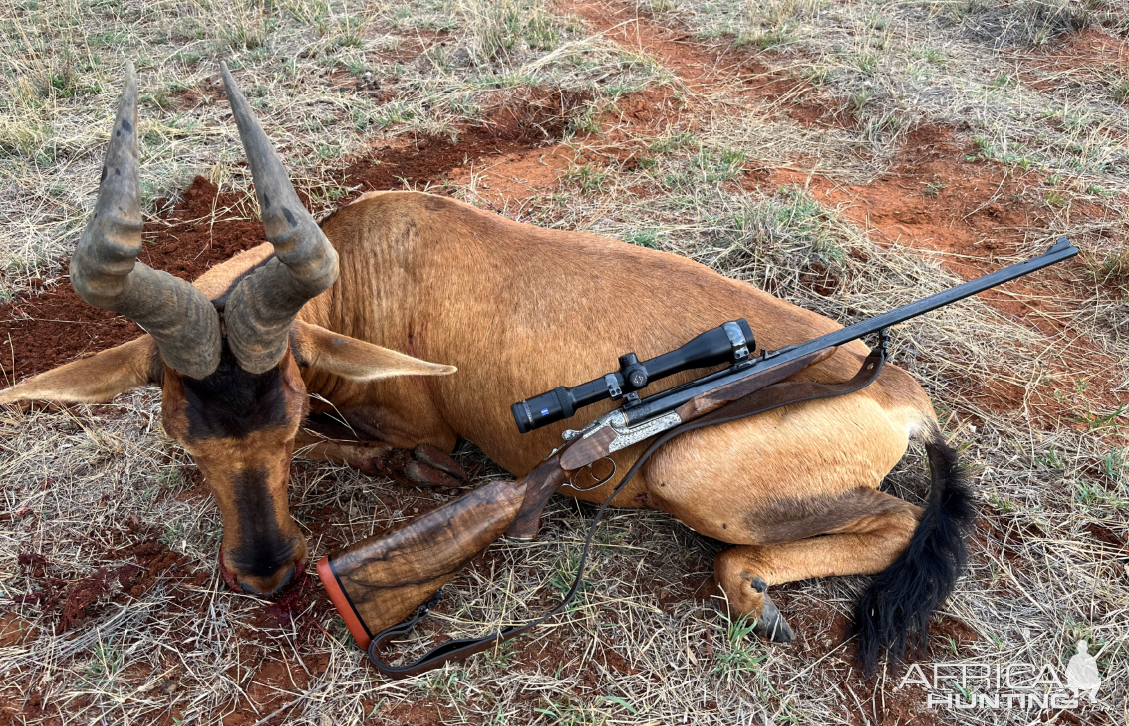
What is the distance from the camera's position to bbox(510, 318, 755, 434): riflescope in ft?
11.2

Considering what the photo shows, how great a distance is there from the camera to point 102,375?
3.22 meters

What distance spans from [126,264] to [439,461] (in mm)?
2406

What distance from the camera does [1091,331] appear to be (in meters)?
5.40

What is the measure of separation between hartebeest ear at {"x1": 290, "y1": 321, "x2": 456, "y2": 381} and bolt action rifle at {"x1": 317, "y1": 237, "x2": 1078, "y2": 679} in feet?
1.92

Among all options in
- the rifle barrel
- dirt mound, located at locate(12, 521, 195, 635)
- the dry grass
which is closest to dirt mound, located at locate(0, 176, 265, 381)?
the dry grass

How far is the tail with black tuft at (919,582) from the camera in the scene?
3584 millimetres

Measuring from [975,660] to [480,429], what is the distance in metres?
3.01

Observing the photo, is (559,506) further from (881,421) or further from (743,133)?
(743,133)

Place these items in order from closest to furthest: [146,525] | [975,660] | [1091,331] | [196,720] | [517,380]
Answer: [196,720] → [975,660] → [517,380] → [146,525] → [1091,331]

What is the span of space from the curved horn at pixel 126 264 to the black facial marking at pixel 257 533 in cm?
81

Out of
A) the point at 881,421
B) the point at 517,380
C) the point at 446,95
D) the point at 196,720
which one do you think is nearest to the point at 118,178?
the point at 517,380

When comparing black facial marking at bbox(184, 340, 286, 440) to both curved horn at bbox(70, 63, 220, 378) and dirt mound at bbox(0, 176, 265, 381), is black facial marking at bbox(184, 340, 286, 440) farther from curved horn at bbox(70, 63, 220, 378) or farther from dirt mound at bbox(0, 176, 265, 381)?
dirt mound at bbox(0, 176, 265, 381)

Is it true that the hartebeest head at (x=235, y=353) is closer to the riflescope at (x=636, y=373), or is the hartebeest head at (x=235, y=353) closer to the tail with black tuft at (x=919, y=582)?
the riflescope at (x=636, y=373)

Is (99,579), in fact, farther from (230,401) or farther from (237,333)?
(237,333)
